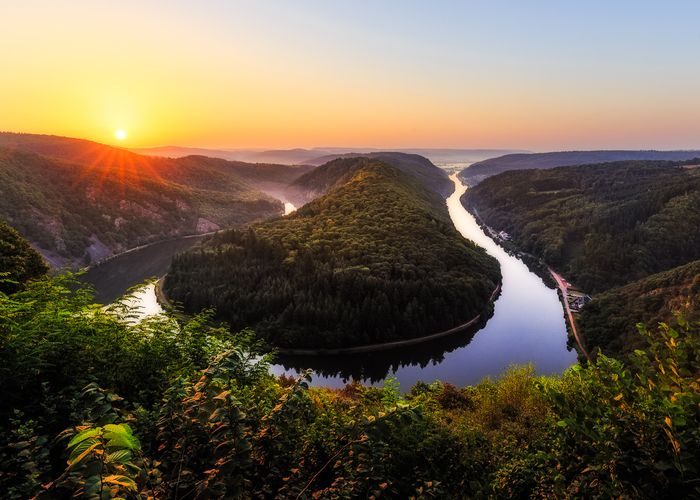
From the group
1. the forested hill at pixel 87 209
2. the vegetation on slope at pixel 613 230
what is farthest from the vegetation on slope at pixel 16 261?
the vegetation on slope at pixel 613 230

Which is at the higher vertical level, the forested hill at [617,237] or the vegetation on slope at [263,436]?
the vegetation on slope at [263,436]

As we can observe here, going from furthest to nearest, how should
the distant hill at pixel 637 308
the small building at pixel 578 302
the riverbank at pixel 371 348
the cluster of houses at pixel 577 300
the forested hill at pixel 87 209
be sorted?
1. the forested hill at pixel 87 209
2. the cluster of houses at pixel 577 300
3. the small building at pixel 578 302
4. the riverbank at pixel 371 348
5. the distant hill at pixel 637 308

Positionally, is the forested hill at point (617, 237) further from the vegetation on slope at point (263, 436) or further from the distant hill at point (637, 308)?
the vegetation on slope at point (263, 436)

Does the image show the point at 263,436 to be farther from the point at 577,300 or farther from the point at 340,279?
the point at 577,300

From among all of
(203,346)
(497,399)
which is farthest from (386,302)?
(203,346)

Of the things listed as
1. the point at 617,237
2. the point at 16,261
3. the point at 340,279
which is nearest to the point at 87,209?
the point at 340,279

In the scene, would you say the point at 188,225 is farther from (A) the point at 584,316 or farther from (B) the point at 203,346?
(B) the point at 203,346
